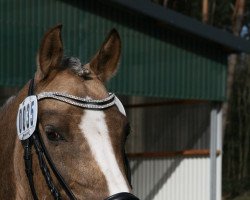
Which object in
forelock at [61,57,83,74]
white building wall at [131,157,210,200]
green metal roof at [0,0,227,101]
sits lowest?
white building wall at [131,157,210,200]

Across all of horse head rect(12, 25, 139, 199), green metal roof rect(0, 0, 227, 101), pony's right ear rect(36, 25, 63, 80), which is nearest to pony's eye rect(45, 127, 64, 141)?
horse head rect(12, 25, 139, 199)

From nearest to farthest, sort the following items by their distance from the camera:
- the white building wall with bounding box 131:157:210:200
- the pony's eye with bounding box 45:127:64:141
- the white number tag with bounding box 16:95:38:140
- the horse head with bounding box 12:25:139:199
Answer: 1. the horse head with bounding box 12:25:139:199
2. the pony's eye with bounding box 45:127:64:141
3. the white number tag with bounding box 16:95:38:140
4. the white building wall with bounding box 131:157:210:200

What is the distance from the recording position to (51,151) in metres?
2.94

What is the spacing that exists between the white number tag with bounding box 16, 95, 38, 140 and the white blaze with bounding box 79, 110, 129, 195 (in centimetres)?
23

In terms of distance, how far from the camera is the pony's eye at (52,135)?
9.56 ft

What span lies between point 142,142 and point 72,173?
12.2 m

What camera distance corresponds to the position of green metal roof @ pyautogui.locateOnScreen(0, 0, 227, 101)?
10.3 meters

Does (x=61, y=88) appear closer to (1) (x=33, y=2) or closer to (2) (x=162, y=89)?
(1) (x=33, y=2)

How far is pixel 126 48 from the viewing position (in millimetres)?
11820

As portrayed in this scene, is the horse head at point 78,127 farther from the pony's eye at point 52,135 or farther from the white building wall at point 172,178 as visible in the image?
the white building wall at point 172,178

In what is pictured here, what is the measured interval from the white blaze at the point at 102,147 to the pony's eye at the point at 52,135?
0.10 m

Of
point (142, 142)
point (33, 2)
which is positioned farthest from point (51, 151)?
point (142, 142)

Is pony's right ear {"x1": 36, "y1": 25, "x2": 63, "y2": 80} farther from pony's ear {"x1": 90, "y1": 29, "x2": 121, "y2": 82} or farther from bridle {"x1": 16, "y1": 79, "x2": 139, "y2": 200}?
pony's ear {"x1": 90, "y1": 29, "x2": 121, "y2": 82}

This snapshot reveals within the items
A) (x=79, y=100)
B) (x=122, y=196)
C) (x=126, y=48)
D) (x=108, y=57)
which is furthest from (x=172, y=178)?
(x=122, y=196)
